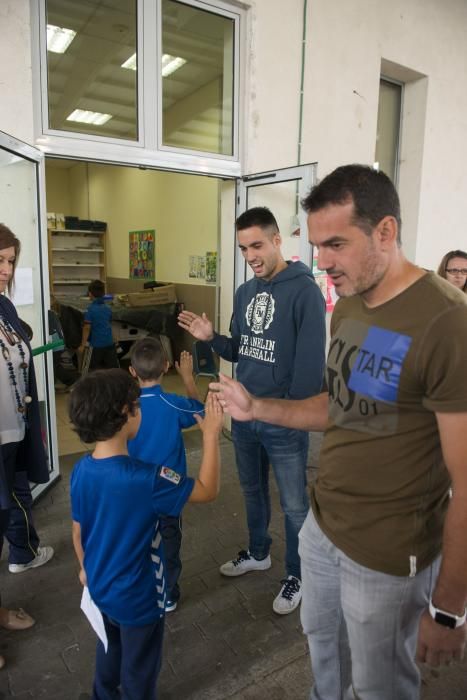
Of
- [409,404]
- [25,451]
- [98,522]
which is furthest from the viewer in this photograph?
[25,451]

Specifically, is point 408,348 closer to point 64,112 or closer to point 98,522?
point 98,522

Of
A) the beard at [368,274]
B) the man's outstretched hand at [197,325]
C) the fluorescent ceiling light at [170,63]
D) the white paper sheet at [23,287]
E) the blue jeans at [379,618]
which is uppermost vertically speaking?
the fluorescent ceiling light at [170,63]

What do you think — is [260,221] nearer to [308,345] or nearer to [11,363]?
[308,345]

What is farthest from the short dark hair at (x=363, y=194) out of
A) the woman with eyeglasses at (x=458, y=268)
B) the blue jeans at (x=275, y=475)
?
the woman with eyeglasses at (x=458, y=268)

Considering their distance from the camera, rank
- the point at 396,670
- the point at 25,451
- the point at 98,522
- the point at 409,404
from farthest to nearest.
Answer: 1. the point at 25,451
2. the point at 98,522
3. the point at 396,670
4. the point at 409,404

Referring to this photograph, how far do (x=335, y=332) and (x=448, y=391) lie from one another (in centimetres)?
44

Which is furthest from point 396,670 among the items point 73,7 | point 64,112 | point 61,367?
point 61,367

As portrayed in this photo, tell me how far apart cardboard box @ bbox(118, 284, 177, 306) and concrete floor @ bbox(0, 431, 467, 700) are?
4.49 metres

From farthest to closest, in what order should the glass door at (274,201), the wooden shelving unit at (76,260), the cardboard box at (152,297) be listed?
the wooden shelving unit at (76,260) < the cardboard box at (152,297) < the glass door at (274,201)

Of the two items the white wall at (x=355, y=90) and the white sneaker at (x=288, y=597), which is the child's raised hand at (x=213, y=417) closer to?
the white sneaker at (x=288, y=597)

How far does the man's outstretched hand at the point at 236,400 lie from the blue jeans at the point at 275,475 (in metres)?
0.50

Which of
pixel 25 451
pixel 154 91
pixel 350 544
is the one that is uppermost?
pixel 154 91

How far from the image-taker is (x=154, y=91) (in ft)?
11.2

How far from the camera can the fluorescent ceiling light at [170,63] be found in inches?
142
